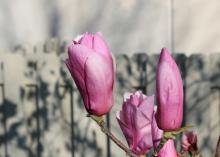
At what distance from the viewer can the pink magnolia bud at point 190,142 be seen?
124 centimetres

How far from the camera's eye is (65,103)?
166 inches

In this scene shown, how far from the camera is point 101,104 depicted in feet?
3.40

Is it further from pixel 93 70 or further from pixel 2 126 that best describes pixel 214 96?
pixel 93 70

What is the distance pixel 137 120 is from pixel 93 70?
0.41 ft

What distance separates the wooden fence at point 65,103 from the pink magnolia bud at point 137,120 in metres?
2.97

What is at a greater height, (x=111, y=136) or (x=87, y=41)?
(x=87, y=41)

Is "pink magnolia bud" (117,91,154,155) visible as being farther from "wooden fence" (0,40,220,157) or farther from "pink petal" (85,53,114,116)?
"wooden fence" (0,40,220,157)

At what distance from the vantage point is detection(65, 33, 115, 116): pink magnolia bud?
0.99 metres

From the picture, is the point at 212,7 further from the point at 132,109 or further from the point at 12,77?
the point at 132,109

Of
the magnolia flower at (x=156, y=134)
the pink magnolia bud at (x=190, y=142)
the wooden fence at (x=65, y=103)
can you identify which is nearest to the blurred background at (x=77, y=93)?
the wooden fence at (x=65, y=103)

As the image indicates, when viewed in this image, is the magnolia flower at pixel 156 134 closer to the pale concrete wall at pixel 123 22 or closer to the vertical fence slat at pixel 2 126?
the vertical fence slat at pixel 2 126

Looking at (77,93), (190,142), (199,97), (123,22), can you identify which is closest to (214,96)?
(199,97)

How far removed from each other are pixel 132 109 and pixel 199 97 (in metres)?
3.13

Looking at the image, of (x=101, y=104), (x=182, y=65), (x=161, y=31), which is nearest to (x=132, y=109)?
(x=101, y=104)
